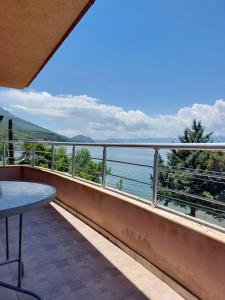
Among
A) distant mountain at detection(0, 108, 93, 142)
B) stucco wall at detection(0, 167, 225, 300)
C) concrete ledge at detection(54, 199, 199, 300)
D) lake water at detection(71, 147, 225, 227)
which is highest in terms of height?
distant mountain at detection(0, 108, 93, 142)

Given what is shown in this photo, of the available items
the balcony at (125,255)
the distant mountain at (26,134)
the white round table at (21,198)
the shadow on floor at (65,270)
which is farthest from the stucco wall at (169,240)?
the distant mountain at (26,134)

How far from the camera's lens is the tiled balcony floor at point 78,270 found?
1940mm

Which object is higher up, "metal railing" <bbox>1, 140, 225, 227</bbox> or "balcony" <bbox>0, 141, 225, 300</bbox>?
"metal railing" <bbox>1, 140, 225, 227</bbox>

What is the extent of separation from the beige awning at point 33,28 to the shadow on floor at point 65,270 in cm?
229

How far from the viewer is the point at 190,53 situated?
47844mm

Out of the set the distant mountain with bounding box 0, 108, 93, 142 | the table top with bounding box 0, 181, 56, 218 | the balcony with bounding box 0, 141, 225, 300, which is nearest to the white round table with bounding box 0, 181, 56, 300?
the table top with bounding box 0, 181, 56, 218

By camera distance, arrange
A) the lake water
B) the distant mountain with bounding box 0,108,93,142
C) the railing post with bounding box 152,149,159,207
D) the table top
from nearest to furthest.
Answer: the table top
the railing post with bounding box 152,149,159,207
the lake water
the distant mountain with bounding box 0,108,93,142

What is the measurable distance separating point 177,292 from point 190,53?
168ft

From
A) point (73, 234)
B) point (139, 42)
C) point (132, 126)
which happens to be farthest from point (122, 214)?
point (132, 126)

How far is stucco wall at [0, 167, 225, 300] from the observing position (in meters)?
1.71

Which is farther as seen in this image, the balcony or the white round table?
the balcony

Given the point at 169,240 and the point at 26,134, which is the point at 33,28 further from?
the point at 26,134

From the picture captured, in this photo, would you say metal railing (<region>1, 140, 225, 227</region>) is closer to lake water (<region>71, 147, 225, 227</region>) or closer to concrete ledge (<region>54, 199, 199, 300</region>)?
lake water (<region>71, 147, 225, 227</region>)

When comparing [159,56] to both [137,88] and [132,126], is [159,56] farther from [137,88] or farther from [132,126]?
[132,126]
